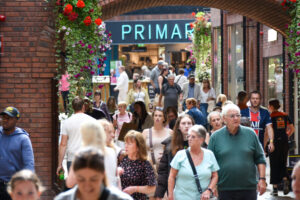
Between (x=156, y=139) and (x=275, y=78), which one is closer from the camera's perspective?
(x=156, y=139)

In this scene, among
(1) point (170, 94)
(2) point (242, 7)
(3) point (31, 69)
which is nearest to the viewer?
(3) point (31, 69)

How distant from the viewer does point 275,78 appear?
811 inches

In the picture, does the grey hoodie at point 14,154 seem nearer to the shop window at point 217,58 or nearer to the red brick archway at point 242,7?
the red brick archway at point 242,7

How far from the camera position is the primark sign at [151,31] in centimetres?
3891

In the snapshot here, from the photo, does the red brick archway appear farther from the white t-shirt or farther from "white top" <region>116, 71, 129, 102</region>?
"white top" <region>116, 71, 129, 102</region>

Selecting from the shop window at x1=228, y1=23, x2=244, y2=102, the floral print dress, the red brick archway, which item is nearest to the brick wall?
the red brick archway

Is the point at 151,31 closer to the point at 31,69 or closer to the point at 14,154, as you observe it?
the point at 31,69

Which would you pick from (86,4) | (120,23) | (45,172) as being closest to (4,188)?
(45,172)

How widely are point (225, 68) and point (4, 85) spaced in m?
14.4

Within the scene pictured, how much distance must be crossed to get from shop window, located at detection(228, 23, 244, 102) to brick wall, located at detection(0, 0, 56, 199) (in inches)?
494

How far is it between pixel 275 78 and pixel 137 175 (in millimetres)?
13619

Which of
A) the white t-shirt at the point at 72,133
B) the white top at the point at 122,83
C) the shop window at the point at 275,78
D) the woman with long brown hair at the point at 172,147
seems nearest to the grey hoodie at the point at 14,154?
the white t-shirt at the point at 72,133

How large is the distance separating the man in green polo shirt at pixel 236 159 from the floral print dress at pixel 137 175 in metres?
1.03

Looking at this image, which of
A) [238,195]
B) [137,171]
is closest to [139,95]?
[238,195]
